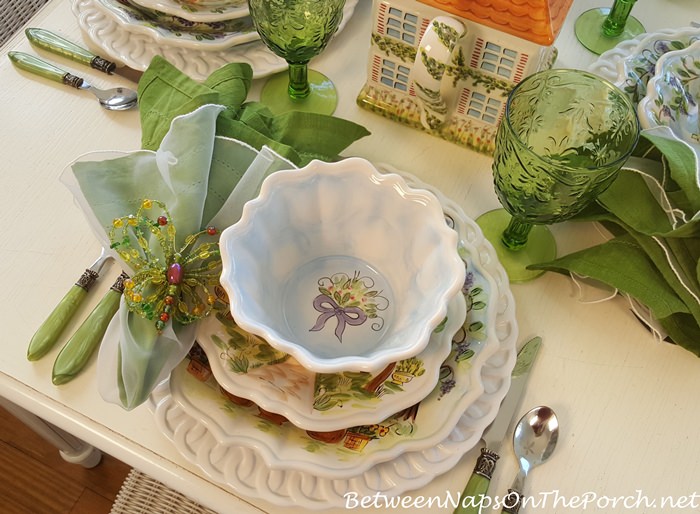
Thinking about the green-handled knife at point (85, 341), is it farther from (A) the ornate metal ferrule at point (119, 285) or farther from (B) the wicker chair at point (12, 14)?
(B) the wicker chair at point (12, 14)

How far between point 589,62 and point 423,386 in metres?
0.46

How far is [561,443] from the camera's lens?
0.51m

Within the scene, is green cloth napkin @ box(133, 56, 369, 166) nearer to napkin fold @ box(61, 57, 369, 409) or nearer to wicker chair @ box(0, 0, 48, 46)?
napkin fold @ box(61, 57, 369, 409)

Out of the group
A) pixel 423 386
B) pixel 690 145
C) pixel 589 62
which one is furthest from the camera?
pixel 589 62

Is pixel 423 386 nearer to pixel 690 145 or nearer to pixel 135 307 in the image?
pixel 135 307

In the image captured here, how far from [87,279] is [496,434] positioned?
0.36 m

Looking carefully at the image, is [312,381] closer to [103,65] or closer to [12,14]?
[103,65]

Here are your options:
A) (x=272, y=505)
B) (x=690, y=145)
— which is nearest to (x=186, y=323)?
(x=272, y=505)

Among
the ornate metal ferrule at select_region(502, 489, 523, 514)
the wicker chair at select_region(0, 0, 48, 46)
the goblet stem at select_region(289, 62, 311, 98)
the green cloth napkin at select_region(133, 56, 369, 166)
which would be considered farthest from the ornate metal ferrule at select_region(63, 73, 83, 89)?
the ornate metal ferrule at select_region(502, 489, 523, 514)

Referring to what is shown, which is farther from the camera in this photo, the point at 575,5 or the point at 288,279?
the point at 575,5

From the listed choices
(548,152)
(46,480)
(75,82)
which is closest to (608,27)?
(548,152)

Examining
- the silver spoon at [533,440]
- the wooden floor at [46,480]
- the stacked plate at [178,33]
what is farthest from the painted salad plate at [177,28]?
the wooden floor at [46,480]

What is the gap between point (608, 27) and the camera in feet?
2.43

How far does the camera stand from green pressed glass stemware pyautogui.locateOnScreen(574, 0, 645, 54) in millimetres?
729
